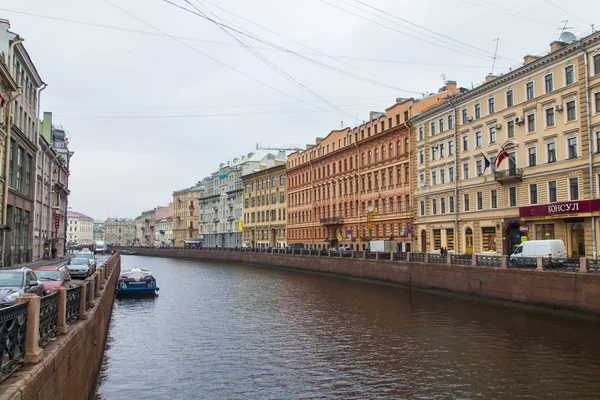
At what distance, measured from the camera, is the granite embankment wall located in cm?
2288

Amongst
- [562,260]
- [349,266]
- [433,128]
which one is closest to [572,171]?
[562,260]

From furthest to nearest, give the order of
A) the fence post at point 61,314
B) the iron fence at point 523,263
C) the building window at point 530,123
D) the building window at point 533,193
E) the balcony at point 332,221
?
the balcony at point 332,221, the building window at point 530,123, the building window at point 533,193, the iron fence at point 523,263, the fence post at point 61,314

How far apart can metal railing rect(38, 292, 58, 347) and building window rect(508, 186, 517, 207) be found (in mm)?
36222

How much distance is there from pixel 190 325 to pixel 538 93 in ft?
93.6

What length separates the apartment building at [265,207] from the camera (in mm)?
89812

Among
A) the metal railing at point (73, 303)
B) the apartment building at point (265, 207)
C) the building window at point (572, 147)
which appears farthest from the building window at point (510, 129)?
the apartment building at point (265, 207)

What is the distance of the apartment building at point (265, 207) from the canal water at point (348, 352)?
59.6 metres

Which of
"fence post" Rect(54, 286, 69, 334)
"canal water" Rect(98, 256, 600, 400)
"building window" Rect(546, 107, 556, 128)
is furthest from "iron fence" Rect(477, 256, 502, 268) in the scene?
"fence post" Rect(54, 286, 69, 334)

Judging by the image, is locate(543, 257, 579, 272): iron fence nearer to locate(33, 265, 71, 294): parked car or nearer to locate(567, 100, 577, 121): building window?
Answer: locate(567, 100, 577, 121): building window

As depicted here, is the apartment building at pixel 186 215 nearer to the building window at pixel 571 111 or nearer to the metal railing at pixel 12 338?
the building window at pixel 571 111

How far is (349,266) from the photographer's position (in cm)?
4881

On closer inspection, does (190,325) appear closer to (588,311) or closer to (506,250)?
(588,311)

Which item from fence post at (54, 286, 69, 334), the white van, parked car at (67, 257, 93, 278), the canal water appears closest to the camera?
fence post at (54, 286, 69, 334)

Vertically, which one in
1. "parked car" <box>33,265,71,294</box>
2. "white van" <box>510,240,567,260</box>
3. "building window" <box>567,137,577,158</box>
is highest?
"building window" <box>567,137,577,158</box>
